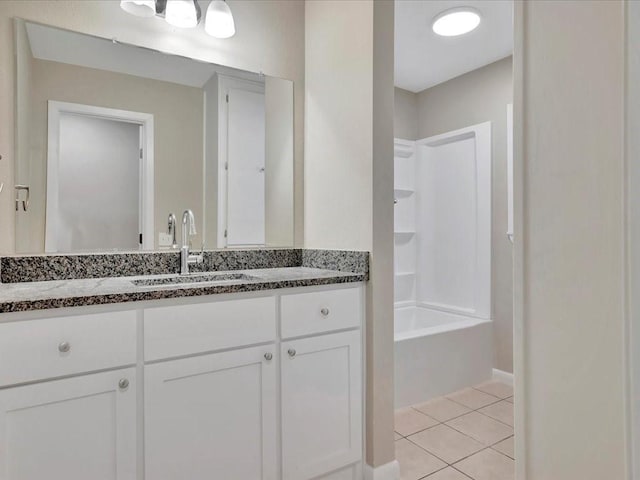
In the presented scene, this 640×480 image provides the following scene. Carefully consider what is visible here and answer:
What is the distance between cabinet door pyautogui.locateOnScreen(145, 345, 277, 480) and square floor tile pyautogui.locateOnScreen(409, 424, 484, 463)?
38.1 inches

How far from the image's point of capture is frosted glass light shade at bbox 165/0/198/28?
1.78 m

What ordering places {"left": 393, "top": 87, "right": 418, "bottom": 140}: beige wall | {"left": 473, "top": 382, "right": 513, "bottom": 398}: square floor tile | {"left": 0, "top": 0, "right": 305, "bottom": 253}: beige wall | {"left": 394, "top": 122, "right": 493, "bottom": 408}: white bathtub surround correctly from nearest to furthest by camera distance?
{"left": 0, "top": 0, "right": 305, "bottom": 253}: beige wall → {"left": 394, "top": 122, "right": 493, "bottom": 408}: white bathtub surround → {"left": 473, "top": 382, "right": 513, "bottom": 398}: square floor tile → {"left": 393, "top": 87, "right": 418, "bottom": 140}: beige wall

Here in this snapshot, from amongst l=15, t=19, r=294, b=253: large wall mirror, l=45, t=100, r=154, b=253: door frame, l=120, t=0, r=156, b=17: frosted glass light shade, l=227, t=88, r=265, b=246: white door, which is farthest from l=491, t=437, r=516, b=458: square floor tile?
l=120, t=0, r=156, b=17: frosted glass light shade

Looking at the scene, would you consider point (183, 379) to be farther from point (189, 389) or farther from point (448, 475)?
point (448, 475)

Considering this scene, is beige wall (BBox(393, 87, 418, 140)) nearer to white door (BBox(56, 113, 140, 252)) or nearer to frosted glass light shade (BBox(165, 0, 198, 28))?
frosted glass light shade (BBox(165, 0, 198, 28))

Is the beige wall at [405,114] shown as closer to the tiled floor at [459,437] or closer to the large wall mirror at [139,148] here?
the large wall mirror at [139,148]

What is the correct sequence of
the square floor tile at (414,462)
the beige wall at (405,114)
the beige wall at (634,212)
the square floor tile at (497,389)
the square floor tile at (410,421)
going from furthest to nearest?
the beige wall at (405,114), the square floor tile at (497,389), the square floor tile at (410,421), the square floor tile at (414,462), the beige wall at (634,212)

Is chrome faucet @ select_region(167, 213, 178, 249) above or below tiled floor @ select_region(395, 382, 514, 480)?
above

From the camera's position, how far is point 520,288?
2.87 feet

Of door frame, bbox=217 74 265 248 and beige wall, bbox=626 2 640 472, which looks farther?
door frame, bbox=217 74 265 248

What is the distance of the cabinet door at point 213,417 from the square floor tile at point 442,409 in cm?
133

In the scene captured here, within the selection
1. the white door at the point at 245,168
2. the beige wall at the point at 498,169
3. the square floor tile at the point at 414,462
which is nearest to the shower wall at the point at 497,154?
the beige wall at the point at 498,169

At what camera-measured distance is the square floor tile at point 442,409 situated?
2479 millimetres

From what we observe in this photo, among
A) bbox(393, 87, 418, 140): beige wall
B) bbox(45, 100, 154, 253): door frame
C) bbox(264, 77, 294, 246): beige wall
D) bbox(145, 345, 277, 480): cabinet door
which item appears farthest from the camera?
bbox(393, 87, 418, 140): beige wall
